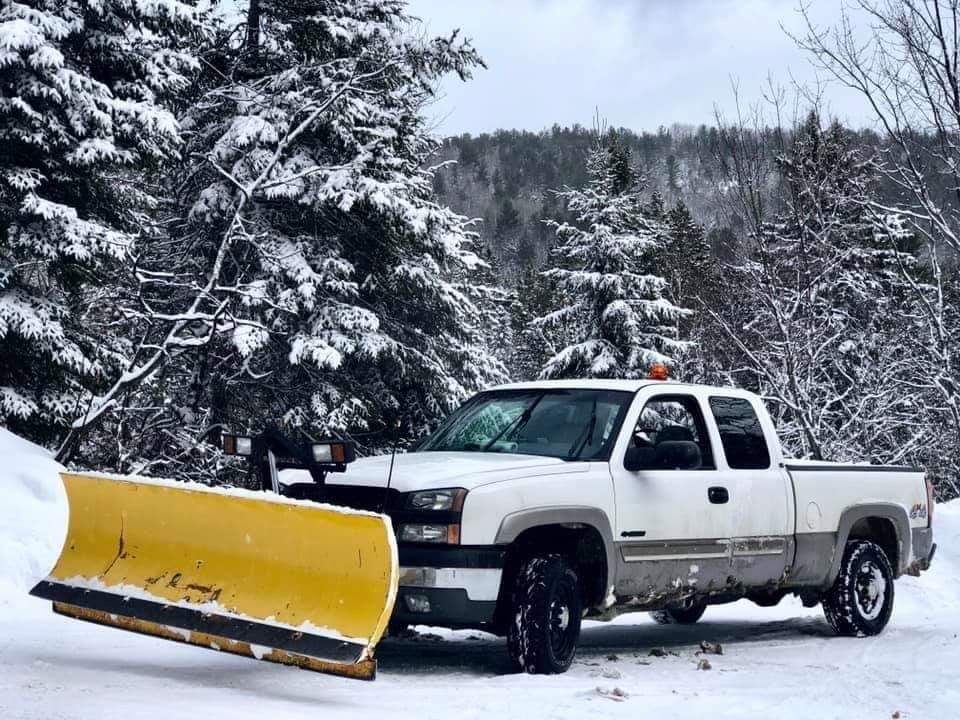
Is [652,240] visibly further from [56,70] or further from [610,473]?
[610,473]

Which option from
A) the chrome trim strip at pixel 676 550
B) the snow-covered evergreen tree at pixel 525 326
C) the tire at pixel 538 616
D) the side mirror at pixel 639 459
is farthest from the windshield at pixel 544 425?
the snow-covered evergreen tree at pixel 525 326

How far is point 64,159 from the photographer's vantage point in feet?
51.4

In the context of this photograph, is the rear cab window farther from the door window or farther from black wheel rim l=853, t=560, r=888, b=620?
black wheel rim l=853, t=560, r=888, b=620

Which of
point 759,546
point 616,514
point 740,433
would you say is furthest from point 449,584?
point 740,433

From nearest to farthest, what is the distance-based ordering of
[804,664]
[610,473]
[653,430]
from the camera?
[610,473]
[804,664]
[653,430]

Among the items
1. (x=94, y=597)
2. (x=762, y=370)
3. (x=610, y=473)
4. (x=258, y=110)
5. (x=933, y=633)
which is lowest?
(x=933, y=633)

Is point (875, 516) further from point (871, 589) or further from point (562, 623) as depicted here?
point (562, 623)

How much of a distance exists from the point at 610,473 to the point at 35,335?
33.5 feet

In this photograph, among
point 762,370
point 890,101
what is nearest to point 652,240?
point 762,370

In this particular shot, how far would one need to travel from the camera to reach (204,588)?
6156mm

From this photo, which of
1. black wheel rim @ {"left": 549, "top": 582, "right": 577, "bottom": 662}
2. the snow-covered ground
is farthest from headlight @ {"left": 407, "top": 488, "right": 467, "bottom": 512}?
the snow-covered ground

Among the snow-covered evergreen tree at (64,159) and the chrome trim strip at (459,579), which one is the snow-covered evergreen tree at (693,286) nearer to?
the snow-covered evergreen tree at (64,159)

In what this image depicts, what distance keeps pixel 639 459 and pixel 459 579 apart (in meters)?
1.66

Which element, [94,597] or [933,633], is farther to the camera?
[933,633]
